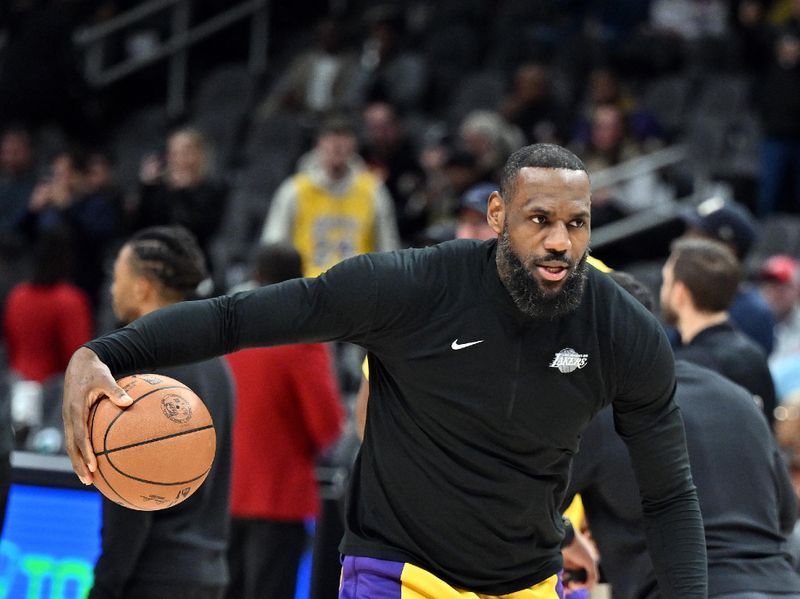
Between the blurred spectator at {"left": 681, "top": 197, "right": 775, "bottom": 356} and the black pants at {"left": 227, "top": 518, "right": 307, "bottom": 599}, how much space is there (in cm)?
242

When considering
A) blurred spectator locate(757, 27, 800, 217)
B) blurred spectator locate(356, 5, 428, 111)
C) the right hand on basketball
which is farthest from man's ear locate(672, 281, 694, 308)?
blurred spectator locate(356, 5, 428, 111)

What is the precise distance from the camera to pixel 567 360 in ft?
12.4

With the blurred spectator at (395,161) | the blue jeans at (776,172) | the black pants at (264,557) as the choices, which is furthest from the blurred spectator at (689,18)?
the black pants at (264,557)

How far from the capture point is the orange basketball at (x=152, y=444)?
3.54 meters

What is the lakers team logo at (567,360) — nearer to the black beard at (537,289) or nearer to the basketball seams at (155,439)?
the black beard at (537,289)

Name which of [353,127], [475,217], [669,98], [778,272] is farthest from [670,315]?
[669,98]

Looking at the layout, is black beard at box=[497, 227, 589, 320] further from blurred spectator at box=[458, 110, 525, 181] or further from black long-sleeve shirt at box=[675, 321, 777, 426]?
blurred spectator at box=[458, 110, 525, 181]

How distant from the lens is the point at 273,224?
9.61m

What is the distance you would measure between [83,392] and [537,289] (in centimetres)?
118

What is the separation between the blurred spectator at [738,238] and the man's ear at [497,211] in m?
3.42

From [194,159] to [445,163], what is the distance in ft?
5.85

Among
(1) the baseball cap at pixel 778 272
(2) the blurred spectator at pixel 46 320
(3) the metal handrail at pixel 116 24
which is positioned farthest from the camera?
(3) the metal handrail at pixel 116 24

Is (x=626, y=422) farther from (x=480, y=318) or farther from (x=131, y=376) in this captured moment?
(x=131, y=376)

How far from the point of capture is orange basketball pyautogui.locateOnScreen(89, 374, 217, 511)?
3.54 meters
